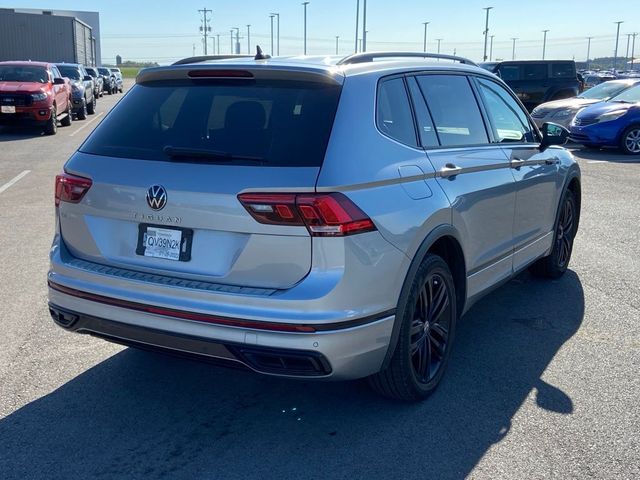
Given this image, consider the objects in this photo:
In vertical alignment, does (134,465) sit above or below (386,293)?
below

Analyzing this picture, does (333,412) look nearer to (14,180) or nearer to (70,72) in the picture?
(14,180)

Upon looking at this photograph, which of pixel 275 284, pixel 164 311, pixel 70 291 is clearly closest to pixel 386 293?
pixel 275 284

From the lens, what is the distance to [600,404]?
4.15m

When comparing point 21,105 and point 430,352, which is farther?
point 21,105

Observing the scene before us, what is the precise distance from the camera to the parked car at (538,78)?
25.2 m

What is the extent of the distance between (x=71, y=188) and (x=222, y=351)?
4.13ft

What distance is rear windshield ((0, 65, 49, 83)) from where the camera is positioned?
2019 cm

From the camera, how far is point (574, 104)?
62.7 feet

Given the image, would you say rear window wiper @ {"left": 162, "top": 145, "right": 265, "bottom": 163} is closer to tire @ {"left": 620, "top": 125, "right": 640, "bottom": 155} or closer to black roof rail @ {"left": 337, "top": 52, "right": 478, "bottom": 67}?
black roof rail @ {"left": 337, "top": 52, "right": 478, "bottom": 67}

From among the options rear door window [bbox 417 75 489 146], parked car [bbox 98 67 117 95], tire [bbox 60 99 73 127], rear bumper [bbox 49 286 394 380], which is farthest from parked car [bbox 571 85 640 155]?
parked car [bbox 98 67 117 95]

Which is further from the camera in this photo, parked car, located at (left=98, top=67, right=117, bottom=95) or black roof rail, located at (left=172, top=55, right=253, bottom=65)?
parked car, located at (left=98, top=67, right=117, bottom=95)

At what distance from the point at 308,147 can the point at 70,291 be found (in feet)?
4.84

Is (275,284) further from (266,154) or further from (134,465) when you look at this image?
(134,465)

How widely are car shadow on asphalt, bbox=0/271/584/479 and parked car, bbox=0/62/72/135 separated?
1614cm
